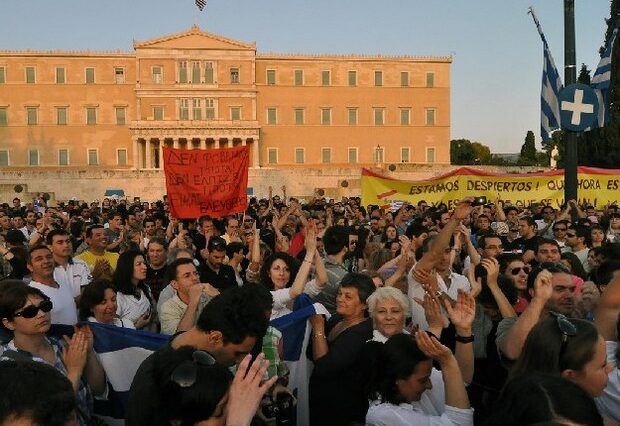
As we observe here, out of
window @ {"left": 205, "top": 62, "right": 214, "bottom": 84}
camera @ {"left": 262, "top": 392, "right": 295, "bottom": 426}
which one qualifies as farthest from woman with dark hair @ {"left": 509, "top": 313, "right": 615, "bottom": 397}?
window @ {"left": 205, "top": 62, "right": 214, "bottom": 84}

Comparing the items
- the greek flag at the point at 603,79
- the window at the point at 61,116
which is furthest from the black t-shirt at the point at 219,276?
the window at the point at 61,116

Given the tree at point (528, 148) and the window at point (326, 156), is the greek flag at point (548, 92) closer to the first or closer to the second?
the window at point (326, 156)

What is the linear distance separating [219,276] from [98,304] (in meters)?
1.93

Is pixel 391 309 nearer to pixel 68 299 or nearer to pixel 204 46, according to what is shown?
pixel 68 299

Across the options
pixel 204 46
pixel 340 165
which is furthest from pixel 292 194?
pixel 204 46

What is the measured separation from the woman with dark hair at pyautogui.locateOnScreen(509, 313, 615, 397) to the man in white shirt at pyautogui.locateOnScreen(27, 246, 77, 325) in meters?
3.14

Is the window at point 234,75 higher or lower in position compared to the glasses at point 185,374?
higher

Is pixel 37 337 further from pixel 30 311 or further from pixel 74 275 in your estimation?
pixel 74 275

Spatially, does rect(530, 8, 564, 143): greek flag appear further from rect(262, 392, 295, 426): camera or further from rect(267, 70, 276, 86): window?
rect(267, 70, 276, 86): window

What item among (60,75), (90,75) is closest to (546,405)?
(90,75)

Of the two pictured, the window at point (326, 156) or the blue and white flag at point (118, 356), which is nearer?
the blue and white flag at point (118, 356)

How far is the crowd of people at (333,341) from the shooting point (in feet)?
6.68

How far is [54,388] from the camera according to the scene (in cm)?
178

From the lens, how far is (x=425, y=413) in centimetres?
265
